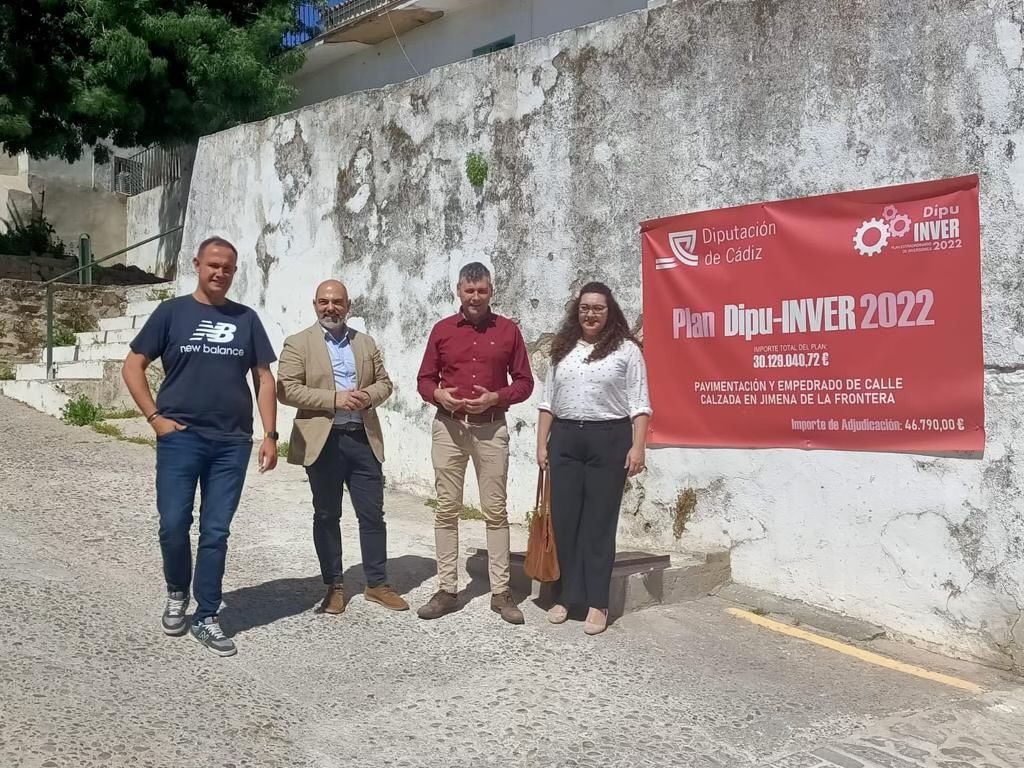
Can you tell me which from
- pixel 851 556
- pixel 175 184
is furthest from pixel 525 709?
pixel 175 184

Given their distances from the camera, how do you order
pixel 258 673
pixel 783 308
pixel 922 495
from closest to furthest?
pixel 258 673
pixel 922 495
pixel 783 308

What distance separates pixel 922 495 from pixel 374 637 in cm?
277

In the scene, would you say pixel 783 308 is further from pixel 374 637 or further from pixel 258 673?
pixel 258 673

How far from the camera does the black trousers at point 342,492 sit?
4.95 metres

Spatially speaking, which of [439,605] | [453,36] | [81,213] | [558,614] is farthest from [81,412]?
[81,213]

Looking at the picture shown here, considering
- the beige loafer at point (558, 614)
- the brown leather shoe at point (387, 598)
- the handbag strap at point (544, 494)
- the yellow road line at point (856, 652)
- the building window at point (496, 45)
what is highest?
the building window at point (496, 45)

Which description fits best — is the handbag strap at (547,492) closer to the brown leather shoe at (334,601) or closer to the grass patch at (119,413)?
the brown leather shoe at (334,601)

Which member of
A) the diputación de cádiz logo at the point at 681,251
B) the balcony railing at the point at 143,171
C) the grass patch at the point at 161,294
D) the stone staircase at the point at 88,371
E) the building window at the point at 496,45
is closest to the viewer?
the diputación de cádiz logo at the point at 681,251

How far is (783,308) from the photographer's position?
17.6 feet

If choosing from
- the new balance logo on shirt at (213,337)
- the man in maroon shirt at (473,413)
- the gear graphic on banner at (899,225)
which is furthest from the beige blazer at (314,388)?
the gear graphic on banner at (899,225)

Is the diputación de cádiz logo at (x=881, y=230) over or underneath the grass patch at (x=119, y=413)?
over

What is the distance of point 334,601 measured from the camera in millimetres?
4984

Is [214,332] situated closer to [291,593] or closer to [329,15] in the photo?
[291,593]

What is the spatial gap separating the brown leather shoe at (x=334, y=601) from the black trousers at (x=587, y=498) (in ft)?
3.71
